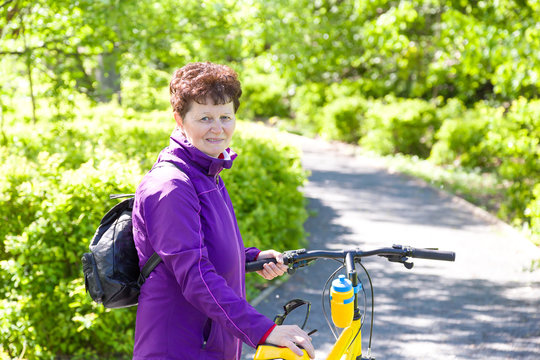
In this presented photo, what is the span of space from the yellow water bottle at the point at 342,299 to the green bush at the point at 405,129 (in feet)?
42.9

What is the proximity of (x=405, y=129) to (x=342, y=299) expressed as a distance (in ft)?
43.3

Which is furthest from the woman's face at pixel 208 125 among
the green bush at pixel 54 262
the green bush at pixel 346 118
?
the green bush at pixel 346 118

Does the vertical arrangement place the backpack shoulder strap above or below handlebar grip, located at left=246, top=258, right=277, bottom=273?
above

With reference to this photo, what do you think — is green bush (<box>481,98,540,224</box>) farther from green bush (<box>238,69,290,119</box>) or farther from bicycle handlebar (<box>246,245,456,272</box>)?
green bush (<box>238,69,290,119</box>)

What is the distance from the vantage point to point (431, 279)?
260 inches

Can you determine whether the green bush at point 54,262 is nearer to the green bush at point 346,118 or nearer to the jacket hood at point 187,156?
the jacket hood at point 187,156

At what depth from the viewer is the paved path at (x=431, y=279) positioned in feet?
16.5

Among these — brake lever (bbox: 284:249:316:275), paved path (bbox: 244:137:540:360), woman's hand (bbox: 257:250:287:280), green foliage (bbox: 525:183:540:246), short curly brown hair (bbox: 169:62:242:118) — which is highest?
short curly brown hair (bbox: 169:62:242:118)

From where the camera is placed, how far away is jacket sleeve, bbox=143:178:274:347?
181 centimetres

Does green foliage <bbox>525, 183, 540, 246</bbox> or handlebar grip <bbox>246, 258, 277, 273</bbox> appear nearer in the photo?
handlebar grip <bbox>246, 258, 277, 273</bbox>

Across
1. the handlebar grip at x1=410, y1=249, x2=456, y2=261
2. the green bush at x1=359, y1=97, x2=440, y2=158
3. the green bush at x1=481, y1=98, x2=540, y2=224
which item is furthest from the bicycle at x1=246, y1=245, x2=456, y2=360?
the green bush at x1=359, y1=97, x2=440, y2=158

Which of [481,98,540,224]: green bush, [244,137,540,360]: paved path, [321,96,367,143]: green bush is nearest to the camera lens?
[244,137,540,360]: paved path

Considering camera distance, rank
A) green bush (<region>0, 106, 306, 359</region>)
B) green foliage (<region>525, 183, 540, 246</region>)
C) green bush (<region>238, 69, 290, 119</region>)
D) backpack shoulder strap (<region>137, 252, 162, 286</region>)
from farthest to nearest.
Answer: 1. green bush (<region>238, 69, 290, 119</region>)
2. green foliage (<region>525, 183, 540, 246</region>)
3. green bush (<region>0, 106, 306, 359</region>)
4. backpack shoulder strap (<region>137, 252, 162, 286</region>)

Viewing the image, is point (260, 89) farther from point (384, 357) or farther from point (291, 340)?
point (291, 340)
